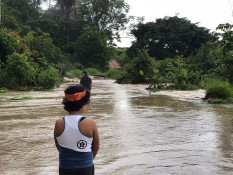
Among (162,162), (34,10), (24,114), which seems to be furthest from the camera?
(34,10)

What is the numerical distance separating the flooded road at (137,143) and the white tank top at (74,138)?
2.00 metres

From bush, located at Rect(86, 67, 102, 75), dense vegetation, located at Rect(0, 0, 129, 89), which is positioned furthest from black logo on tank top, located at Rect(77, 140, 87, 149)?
bush, located at Rect(86, 67, 102, 75)

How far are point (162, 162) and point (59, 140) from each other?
276 centimetres

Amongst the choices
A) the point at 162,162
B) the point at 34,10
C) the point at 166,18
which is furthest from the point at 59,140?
the point at 34,10

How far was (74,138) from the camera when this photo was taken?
3084mm

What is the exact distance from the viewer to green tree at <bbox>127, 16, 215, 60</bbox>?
1827 inches

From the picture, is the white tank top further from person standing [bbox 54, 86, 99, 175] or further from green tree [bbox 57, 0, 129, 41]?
green tree [bbox 57, 0, 129, 41]

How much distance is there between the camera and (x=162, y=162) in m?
5.48

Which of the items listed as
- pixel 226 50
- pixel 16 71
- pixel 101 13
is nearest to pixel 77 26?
pixel 101 13

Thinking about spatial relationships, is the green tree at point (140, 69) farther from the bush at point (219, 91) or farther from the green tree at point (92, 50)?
the green tree at point (92, 50)

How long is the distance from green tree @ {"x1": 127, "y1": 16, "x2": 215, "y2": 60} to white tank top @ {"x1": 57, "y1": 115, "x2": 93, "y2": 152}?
143 feet

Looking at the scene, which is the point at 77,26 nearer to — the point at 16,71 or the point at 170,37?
the point at 170,37

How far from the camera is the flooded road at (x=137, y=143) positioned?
205 inches

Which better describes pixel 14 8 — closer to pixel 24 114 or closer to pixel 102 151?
pixel 24 114
